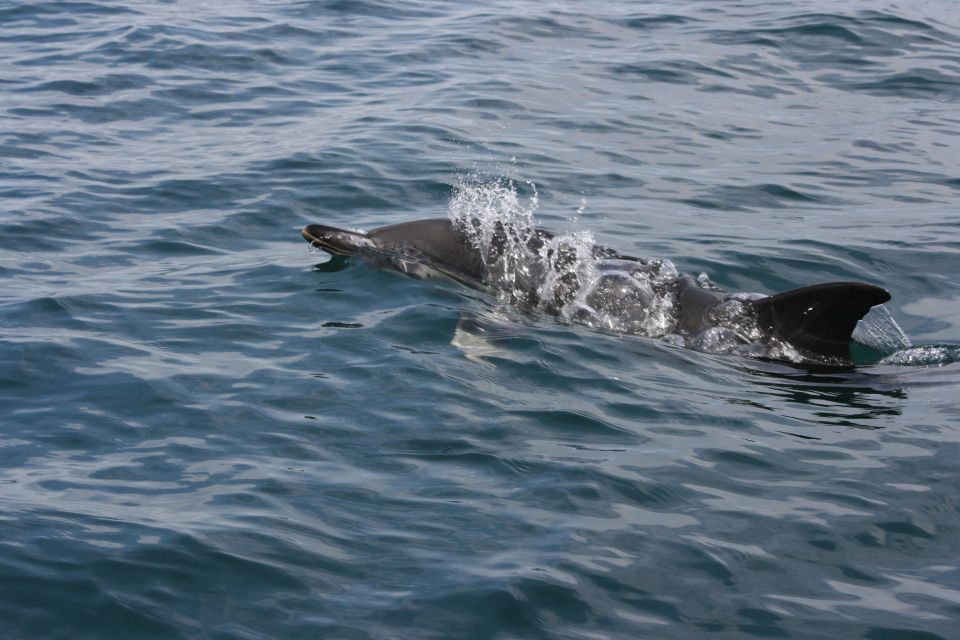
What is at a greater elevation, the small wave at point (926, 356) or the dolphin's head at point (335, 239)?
the dolphin's head at point (335, 239)

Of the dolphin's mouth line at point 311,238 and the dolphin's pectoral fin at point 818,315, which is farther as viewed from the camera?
the dolphin's mouth line at point 311,238

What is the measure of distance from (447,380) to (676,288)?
2.61m

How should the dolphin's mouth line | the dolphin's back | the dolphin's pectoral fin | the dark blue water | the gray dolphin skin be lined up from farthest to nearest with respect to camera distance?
the dolphin's mouth line, the dolphin's back, the gray dolphin skin, the dolphin's pectoral fin, the dark blue water

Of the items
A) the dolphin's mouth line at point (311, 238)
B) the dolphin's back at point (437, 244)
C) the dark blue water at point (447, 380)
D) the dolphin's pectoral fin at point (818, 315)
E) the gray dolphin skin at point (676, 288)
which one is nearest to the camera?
the dark blue water at point (447, 380)

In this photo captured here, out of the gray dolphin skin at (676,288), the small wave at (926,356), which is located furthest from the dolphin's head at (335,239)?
the small wave at (926,356)

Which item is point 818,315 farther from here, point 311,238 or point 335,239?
point 311,238

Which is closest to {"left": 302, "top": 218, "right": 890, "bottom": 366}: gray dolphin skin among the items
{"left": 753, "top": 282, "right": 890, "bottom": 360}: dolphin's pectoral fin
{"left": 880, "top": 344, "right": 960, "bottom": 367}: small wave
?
{"left": 753, "top": 282, "right": 890, "bottom": 360}: dolphin's pectoral fin

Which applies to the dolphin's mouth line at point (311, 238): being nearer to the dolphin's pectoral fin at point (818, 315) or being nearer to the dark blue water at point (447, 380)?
the dark blue water at point (447, 380)

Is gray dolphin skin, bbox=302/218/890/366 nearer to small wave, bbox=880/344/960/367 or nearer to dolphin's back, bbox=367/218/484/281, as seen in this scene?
dolphin's back, bbox=367/218/484/281

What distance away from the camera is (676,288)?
1033 cm

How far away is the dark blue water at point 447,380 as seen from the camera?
6004mm

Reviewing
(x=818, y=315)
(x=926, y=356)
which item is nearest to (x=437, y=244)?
(x=818, y=315)

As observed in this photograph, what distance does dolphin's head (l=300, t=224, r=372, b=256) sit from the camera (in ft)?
37.3

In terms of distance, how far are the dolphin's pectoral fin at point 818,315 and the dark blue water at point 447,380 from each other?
1.05 ft
